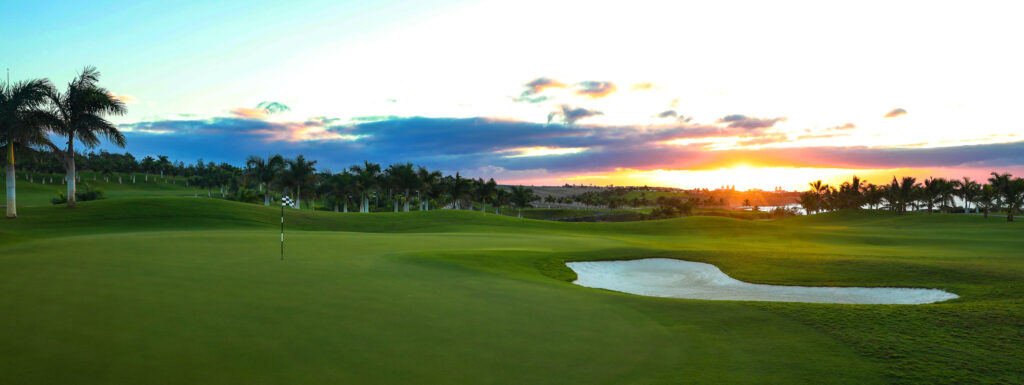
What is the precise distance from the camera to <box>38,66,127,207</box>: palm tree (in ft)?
132

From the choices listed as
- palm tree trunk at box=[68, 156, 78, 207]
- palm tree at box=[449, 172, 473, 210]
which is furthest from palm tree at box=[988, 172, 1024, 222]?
palm tree trunk at box=[68, 156, 78, 207]

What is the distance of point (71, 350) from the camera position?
776 cm

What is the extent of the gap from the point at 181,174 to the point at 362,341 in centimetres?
22720

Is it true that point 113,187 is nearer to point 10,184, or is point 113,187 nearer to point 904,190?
point 10,184

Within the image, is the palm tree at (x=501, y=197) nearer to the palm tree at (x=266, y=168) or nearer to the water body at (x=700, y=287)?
the palm tree at (x=266, y=168)

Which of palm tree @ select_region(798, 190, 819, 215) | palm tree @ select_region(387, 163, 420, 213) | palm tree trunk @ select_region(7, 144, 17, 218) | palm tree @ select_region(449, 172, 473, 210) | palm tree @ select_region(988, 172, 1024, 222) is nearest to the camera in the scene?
palm tree trunk @ select_region(7, 144, 17, 218)

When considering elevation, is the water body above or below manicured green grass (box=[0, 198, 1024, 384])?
below

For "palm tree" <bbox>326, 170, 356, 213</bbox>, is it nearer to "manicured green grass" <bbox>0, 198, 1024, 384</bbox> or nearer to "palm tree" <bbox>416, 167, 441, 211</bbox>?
"palm tree" <bbox>416, 167, 441, 211</bbox>

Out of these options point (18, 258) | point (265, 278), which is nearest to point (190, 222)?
point (18, 258)

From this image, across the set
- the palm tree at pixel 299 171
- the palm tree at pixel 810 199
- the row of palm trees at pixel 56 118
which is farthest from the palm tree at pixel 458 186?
the palm tree at pixel 810 199

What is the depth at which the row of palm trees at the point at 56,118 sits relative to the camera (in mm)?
36469

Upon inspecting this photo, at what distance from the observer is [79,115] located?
41125mm

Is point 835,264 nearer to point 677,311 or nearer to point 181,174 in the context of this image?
point 677,311

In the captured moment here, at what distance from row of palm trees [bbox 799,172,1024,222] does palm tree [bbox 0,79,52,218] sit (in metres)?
112
